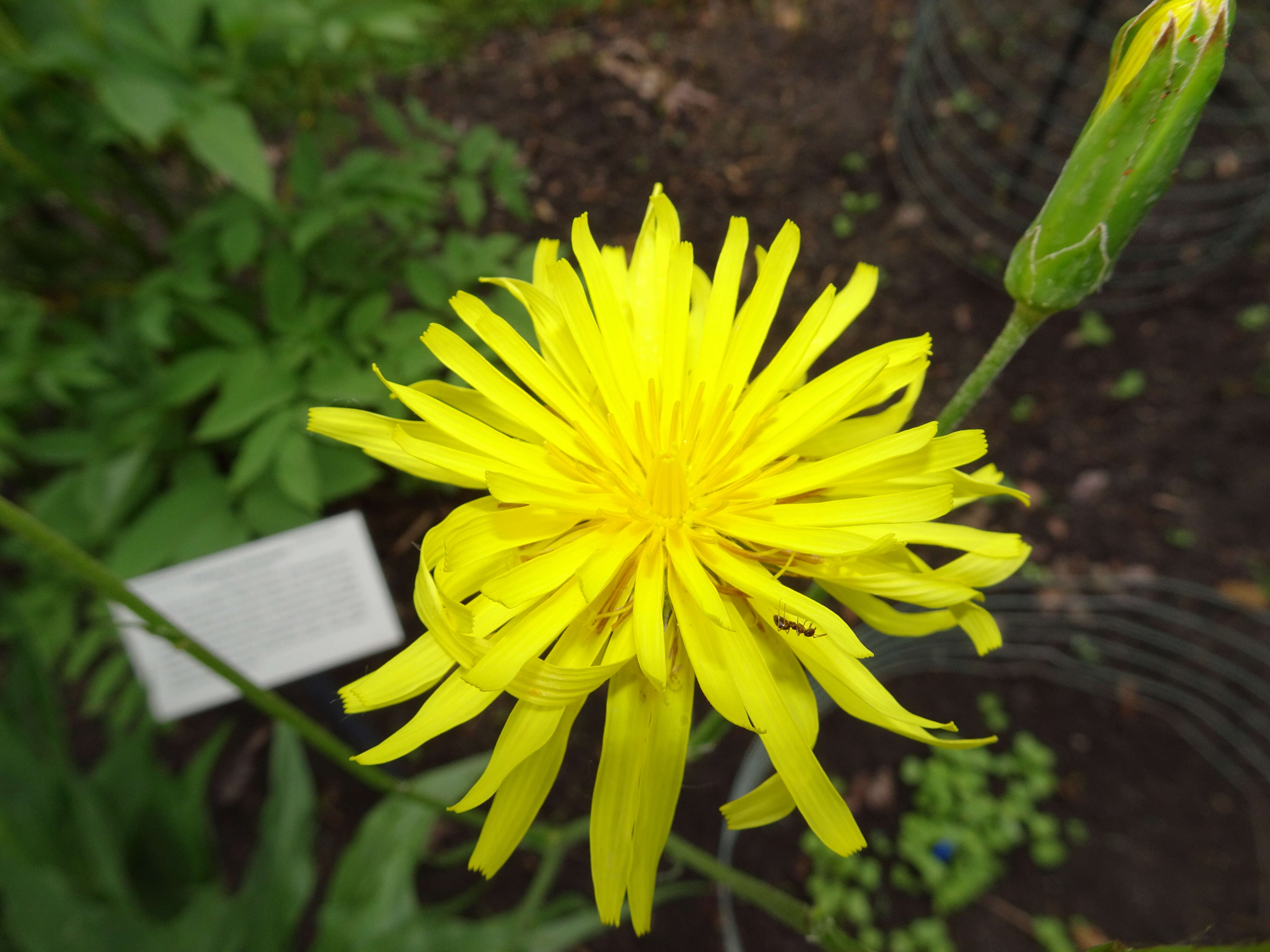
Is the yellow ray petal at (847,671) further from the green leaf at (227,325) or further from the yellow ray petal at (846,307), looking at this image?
the green leaf at (227,325)

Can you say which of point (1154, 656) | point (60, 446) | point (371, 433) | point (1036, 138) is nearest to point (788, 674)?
point (371, 433)

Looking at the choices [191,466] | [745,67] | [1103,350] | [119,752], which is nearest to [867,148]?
[745,67]

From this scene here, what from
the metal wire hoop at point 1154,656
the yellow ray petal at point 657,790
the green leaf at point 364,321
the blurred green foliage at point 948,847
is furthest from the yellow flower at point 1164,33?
the blurred green foliage at point 948,847

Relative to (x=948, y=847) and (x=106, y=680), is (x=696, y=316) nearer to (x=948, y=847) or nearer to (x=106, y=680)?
(x=106, y=680)

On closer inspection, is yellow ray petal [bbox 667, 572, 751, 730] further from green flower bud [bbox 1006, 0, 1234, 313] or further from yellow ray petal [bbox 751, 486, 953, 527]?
green flower bud [bbox 1006, 0, 1234, 313]

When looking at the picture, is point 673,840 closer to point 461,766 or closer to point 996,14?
point 461,766

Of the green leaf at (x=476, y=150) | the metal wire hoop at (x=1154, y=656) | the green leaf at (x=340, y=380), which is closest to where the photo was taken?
the green leaf at (x=340, y=380)
